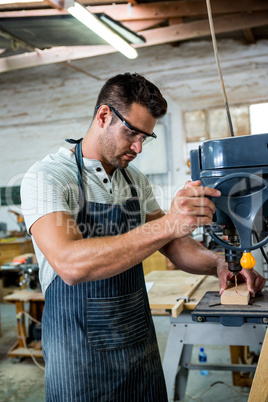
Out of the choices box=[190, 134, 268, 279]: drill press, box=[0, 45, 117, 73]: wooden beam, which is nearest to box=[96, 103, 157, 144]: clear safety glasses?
box=[190, 134, 268, 279]: drill press

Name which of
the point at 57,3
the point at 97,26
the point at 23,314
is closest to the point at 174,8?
the point at 97,26

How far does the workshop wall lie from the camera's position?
554 cm

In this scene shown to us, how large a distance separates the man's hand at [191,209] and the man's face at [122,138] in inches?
18.6

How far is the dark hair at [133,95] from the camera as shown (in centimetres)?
143

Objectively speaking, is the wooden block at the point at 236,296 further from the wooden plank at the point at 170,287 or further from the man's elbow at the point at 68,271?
the wooden plank at the point at 170,287

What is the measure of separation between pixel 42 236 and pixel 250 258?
56 centimetres

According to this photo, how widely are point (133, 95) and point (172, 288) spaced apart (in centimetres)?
138

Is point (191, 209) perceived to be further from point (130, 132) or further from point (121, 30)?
point (121, 30)

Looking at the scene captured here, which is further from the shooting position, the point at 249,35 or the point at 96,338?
the point at 249,35

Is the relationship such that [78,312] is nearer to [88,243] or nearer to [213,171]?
[88,243]

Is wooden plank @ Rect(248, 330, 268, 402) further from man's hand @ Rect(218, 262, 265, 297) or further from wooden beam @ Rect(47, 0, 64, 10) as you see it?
wooden beam @ Rect(47, 0, 64, 10)

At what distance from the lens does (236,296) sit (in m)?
1.38

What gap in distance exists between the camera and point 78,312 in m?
1.37

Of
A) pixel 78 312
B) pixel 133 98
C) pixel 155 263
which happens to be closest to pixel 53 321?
pixel 78 312
